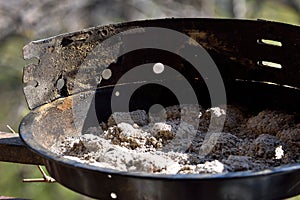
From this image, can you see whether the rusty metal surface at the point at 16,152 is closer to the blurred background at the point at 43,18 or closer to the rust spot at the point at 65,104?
the rust spot at the point at 65,104

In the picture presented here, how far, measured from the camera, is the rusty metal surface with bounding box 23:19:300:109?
57.1 inches

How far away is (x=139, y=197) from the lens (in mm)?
997

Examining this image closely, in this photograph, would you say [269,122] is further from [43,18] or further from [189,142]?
[43,18]

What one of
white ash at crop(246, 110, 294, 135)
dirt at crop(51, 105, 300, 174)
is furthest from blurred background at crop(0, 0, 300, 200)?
white ash at crop(246, 110, 294, 135)

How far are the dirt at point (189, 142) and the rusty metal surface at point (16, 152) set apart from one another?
0.28ft

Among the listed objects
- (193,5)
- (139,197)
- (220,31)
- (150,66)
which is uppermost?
(193,5)

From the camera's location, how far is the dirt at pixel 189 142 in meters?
1.23

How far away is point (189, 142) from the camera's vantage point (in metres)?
1.47

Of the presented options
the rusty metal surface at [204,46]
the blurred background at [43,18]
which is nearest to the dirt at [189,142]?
the rusty metal surface at [204,46]

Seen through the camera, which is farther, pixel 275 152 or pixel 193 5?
pixel 193 5

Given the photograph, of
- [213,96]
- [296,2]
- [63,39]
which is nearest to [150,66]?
[213,96]

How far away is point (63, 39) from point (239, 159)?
598 millimetres

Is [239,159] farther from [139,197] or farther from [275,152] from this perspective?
[139,197]

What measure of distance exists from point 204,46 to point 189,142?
35cm
